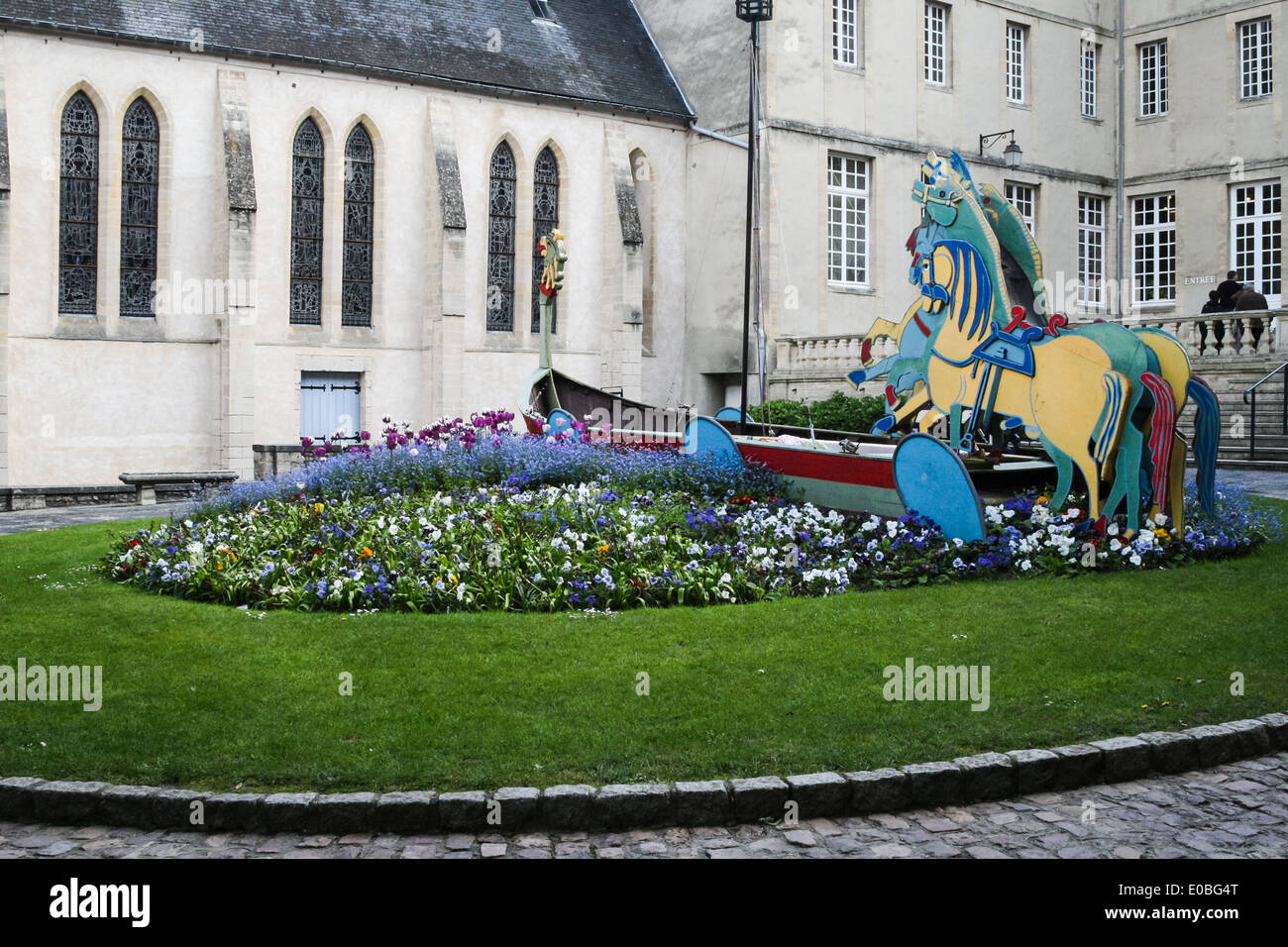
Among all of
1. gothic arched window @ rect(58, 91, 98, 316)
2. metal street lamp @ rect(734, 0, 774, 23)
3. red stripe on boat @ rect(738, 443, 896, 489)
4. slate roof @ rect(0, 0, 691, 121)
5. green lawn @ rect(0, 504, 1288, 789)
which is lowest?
green lawn @ rect(0, 504, 1288, 789)

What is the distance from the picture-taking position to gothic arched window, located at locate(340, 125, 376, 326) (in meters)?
28.8

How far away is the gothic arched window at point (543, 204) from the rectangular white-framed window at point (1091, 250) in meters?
14.7

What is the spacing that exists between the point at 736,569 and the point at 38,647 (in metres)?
5.21

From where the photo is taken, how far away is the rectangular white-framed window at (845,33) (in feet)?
105

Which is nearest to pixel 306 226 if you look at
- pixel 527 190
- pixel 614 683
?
pixel 527 190

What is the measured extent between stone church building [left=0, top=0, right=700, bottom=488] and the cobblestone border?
68.5 feet

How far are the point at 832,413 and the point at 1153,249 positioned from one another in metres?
15.3

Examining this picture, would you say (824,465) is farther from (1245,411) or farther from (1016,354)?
(1245,411)

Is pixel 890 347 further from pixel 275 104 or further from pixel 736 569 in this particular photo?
pixel 736 569

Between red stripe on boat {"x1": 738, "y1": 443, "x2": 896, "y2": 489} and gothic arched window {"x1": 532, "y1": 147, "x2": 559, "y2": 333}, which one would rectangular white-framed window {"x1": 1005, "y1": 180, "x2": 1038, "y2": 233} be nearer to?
gothic arched window {"x1": 532, "y1": 147, "x2": 559, "y2": 333}

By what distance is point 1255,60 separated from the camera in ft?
110

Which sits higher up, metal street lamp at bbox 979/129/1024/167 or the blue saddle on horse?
metal street lamp at bbox 979/129/1024/167

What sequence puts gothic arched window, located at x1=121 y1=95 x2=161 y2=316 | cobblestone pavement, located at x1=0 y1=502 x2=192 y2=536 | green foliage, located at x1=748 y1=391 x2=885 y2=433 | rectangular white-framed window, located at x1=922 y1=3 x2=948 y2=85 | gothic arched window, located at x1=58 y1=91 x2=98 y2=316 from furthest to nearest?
rectangular white-framed window, located at x1=922 y1=3 x2=948 y2=85 → gothic arched window, located at x1=121 y1=95 x2=161 y2=316 → gothic arched window, located at x1=58 y1=91 x2=98 y2=316 → green foliage, located at x1=748 y1=391 x2=885 y2=433 → cobblestone pavement, located at x1=0 y1=502 x2=192 y2=536

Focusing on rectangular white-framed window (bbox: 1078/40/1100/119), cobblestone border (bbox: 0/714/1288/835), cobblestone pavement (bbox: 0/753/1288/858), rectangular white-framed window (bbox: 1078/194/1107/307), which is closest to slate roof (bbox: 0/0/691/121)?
rectangular white-framed window (bbox: 1078/40/1100/119)
